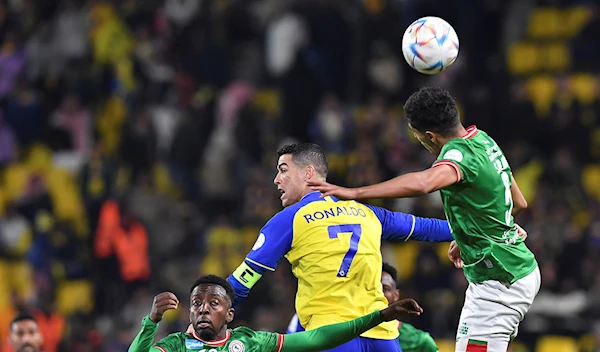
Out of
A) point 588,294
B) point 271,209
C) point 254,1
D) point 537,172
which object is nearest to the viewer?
point 588,294

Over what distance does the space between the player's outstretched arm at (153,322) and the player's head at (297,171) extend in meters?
1.30

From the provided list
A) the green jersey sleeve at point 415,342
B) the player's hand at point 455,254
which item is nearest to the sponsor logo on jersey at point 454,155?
the player's hand at point 455,254

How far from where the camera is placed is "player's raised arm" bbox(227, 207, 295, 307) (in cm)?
779

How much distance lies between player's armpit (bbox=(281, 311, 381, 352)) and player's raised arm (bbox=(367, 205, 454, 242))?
94cm

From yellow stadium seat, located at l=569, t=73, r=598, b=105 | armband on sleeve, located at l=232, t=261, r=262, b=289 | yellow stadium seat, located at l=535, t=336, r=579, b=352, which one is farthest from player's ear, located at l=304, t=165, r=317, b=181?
yellow stadium seat, located at l=569, t=73, r=598, b=105

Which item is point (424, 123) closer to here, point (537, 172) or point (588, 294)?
point (588, 294)

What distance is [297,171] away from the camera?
805cm

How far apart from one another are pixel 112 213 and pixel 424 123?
10188 millimetres

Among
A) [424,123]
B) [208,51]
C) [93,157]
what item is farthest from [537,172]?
[424,123]

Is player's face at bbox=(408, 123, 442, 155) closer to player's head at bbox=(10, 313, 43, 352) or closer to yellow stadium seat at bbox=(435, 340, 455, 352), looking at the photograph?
player's head at bbox=(10, 313, 43, 352)

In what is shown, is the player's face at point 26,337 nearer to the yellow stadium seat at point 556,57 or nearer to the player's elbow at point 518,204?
the player's elbow at point 518,204

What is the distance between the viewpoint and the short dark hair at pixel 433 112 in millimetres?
7090

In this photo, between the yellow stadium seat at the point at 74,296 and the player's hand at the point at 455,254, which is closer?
the player's hand at the point at 455,254

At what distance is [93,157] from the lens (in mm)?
17938
